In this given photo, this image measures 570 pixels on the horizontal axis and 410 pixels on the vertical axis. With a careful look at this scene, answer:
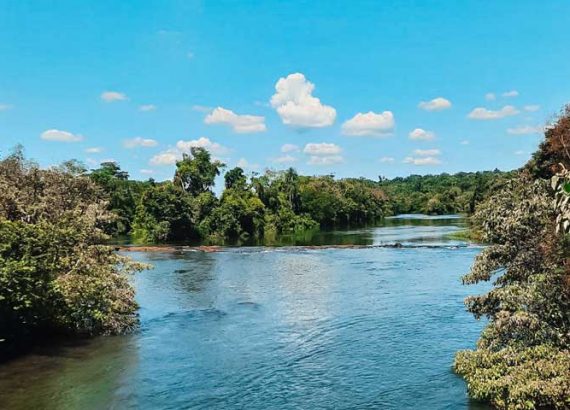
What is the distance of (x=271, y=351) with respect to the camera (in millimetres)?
28703

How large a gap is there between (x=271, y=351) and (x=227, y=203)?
86.2 m

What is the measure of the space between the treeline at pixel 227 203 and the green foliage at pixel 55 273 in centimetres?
4840

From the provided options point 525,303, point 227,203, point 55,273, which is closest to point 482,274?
point 525,303

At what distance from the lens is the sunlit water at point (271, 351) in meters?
22.4

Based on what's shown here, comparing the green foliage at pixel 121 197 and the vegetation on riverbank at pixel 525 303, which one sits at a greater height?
the green foliage at pixel 121 197

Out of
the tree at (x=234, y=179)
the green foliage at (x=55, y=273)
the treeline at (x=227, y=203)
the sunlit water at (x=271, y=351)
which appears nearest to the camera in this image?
the sunlit water at (x=271, y=351)

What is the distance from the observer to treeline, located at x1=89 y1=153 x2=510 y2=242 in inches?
4045

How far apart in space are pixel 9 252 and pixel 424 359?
2063 centimetres

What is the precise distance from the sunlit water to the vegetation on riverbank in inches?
70.6

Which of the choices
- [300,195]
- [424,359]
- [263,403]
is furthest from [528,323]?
[300,195]

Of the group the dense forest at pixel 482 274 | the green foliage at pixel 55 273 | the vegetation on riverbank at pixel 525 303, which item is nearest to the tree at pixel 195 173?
the dense forest at pixel 482 274

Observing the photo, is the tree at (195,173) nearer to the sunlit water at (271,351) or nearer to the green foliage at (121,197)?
the green foliage at (121,197)

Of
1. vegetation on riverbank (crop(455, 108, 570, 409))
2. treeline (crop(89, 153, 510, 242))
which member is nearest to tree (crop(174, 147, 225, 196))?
treeline (crop(89, 153, 510, 242))

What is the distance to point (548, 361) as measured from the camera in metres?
19.8
